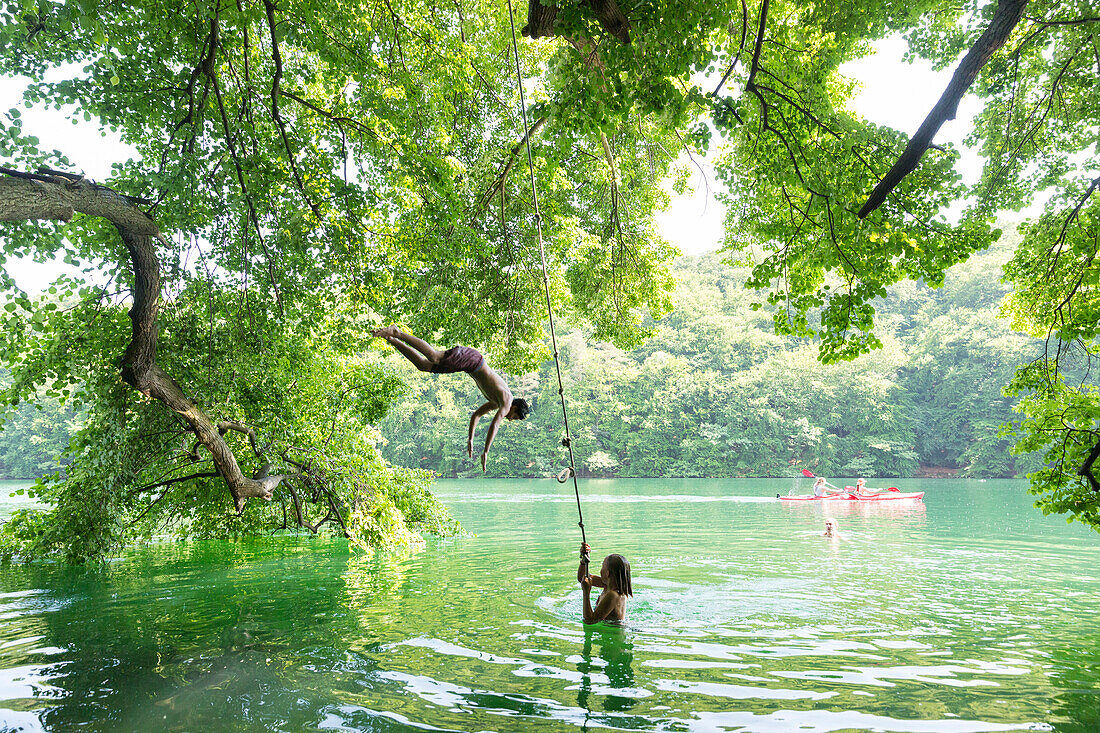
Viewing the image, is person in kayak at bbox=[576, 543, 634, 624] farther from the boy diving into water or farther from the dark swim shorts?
the dark swim shorts

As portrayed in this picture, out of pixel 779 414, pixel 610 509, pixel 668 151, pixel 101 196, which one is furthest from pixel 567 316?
pixel 779 414

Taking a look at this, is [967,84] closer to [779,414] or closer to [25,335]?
[25,335]

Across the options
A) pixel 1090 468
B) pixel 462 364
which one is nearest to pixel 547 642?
pixel 462 364

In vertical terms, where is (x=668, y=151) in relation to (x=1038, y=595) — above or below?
above

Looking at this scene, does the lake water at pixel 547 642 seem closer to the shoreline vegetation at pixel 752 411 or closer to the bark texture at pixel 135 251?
the bark texture at pixel 135 251

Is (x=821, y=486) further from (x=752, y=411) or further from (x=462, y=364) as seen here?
(x=462, y=364)

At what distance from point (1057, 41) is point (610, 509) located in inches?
850

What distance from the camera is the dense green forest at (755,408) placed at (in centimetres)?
5556

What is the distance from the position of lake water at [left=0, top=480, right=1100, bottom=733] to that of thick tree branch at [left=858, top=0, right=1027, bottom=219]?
4.78 meters

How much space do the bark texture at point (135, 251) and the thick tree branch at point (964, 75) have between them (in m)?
6.95

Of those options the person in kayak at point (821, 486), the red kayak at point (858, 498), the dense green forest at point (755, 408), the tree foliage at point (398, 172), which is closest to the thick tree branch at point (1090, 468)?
the tree foliage at point (398, 172)

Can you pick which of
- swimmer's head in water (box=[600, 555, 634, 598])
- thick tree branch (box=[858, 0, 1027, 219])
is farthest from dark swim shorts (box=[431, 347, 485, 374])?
swimmer's head in water (box=[600, 555, 634, 598])

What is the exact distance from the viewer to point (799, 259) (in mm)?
7930

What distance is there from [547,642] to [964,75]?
7.06 meters
